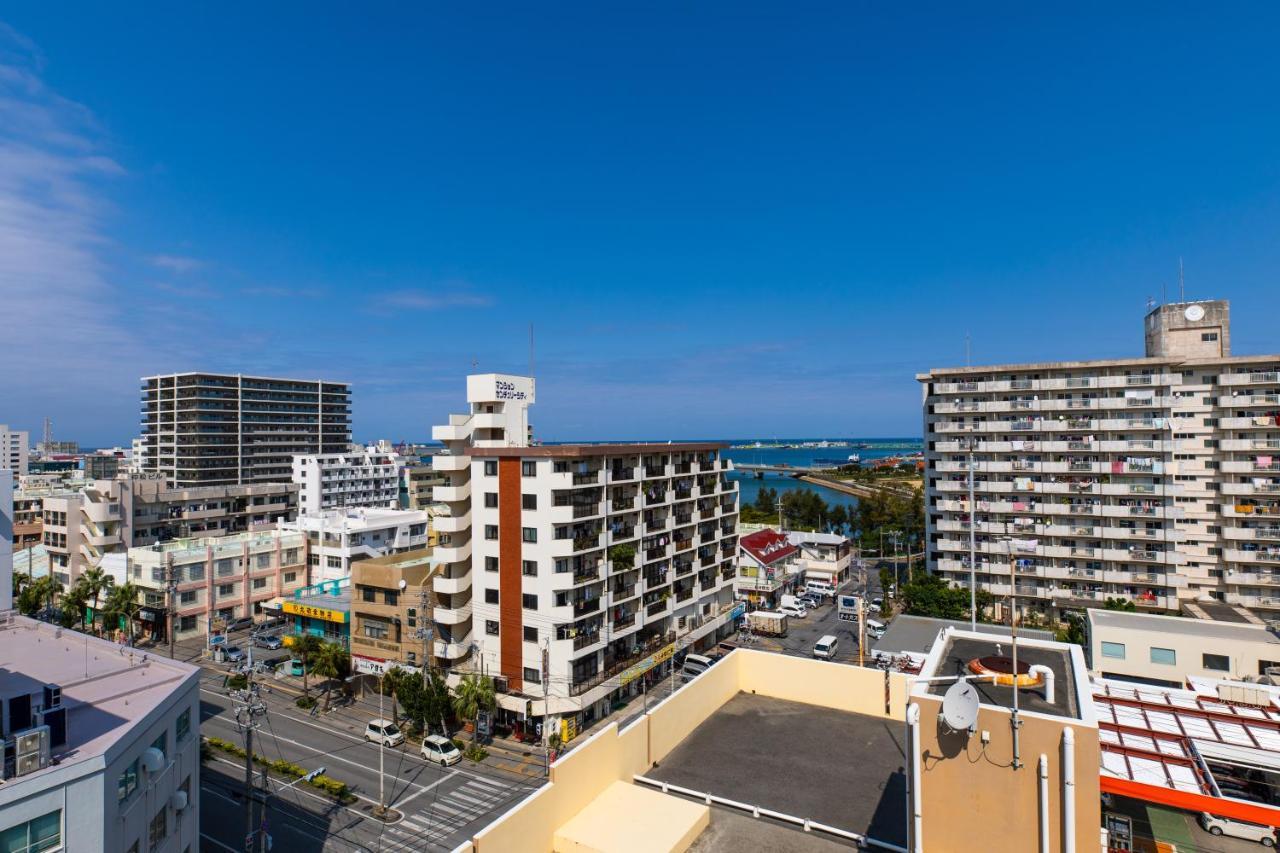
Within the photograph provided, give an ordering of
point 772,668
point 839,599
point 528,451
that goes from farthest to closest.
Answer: point 839,599
point 528,451
point 772,668

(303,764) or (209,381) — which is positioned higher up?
(209,381)

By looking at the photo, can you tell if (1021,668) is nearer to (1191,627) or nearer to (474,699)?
(474,699)

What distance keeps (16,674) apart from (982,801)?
78.6ft

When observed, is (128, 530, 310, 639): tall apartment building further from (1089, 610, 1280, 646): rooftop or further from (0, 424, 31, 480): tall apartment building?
(1089, 610, 1280, 646): rooftop

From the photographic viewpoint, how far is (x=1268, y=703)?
2114 centimetres

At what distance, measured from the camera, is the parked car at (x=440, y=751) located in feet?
111

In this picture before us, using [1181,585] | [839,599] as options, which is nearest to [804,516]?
[839,599]

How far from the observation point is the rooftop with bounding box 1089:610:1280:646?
3784cm

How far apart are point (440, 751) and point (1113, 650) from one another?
38.2m

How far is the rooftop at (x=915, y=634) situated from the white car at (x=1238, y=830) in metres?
23.2

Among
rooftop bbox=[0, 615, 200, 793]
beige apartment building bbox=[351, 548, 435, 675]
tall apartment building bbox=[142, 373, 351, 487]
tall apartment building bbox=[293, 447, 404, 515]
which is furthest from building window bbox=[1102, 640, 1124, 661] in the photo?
tall apartment building bbox=[142, 373, 351, 487]

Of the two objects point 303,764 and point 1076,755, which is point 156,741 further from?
point 1076,755

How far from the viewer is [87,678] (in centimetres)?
1988

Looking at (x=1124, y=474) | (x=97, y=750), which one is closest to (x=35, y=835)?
(x=97, y=750)
